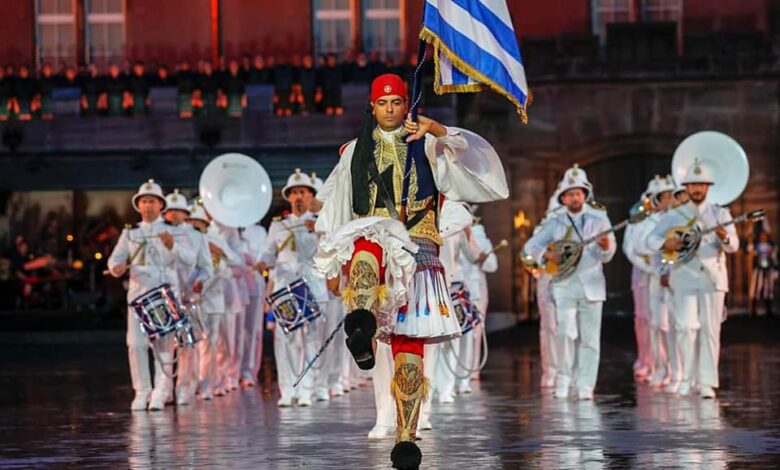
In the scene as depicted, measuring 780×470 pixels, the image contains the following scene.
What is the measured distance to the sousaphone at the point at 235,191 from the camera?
73.2 feet

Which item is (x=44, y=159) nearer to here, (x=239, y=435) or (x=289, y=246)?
(x=289, y=246)

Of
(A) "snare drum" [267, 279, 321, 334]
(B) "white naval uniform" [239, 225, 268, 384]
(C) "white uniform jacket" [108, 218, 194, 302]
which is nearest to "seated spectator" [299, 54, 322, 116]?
(B) "white naval uniform" [239, 225, 268, 384]

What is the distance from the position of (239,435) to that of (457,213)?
8.61ft

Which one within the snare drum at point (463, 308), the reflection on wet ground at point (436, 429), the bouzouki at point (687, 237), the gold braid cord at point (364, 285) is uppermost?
the bouzouki at point (687, 237)

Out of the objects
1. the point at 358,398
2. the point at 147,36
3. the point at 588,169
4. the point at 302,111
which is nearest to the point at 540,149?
the point at 588,169

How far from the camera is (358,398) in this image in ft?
67.7

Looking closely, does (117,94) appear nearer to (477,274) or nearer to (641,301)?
(641,301)

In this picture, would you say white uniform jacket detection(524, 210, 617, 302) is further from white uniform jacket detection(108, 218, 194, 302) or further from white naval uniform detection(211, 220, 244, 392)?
white naval uniform detection(211, 220, 244, 392)

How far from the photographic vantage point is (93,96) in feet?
125

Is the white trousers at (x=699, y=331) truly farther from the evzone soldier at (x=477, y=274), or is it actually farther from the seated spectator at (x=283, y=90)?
the seated spectator at (x=283, y=90)

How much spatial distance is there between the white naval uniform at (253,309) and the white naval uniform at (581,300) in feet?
16.1

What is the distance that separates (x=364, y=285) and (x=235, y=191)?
971 cm

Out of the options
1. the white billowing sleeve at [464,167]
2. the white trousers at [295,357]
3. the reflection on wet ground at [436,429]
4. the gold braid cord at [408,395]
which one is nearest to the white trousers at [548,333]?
the reflection on wet ground at [436,429]

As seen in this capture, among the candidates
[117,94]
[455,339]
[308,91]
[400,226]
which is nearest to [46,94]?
[117,94]
